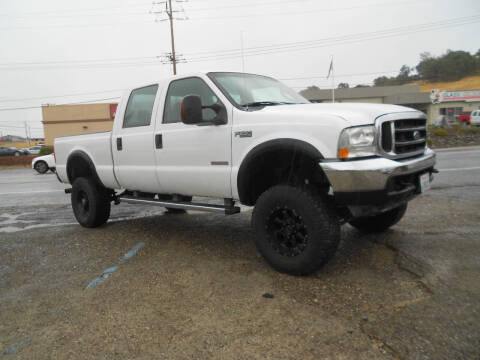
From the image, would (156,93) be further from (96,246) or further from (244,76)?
(96,246)

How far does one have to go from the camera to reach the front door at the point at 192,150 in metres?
3.86

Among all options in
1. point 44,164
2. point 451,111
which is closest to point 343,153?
point 44,164

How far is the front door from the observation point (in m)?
3.86

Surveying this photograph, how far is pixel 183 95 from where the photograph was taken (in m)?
4.46

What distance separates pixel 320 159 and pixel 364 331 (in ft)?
4.38

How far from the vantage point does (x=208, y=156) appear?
397 cm

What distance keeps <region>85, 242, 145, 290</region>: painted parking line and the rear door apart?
0.75 metres

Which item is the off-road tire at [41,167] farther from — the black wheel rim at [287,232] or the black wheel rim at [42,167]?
the black wheel rim at [287,232]

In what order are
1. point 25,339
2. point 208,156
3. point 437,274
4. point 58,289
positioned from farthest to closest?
1. point 208,156
2. point 58,289
3. point 437,274
4. point 25,339

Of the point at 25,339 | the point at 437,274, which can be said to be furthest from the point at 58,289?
the point at 437,274

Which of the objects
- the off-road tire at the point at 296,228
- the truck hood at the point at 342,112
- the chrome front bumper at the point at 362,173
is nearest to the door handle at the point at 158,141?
the truck hood at the point at 342,112

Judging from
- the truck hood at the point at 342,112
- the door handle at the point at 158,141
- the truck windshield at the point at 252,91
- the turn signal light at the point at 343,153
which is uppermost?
the truck windshield at the point at 252,91

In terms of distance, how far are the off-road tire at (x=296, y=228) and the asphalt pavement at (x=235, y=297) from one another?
0.57 ft

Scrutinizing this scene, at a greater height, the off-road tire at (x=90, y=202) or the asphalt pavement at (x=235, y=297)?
the off-road tire at (x=90, y=202)
